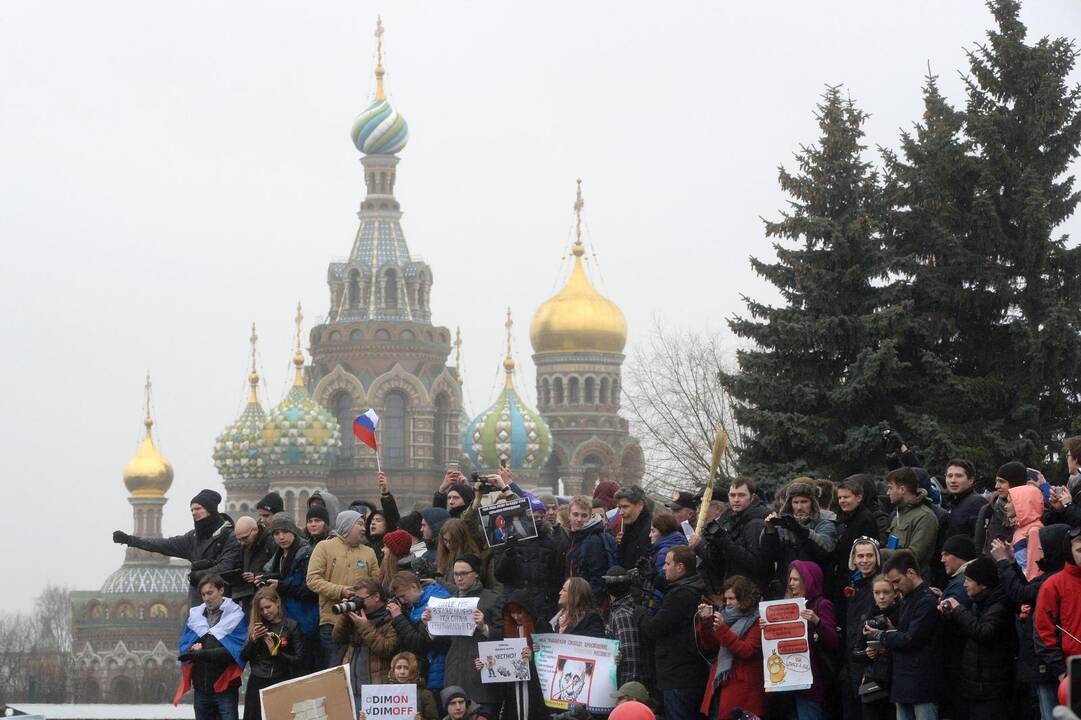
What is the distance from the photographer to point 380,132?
86750 mm

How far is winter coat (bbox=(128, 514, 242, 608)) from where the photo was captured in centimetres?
1291

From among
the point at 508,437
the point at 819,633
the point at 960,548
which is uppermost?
the point at 508,437

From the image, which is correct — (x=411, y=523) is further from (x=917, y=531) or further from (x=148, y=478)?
(x=148, y=478)

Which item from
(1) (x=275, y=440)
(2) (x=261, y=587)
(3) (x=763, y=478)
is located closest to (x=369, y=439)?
(2) (x=261, y=587)

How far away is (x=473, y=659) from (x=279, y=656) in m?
1.26

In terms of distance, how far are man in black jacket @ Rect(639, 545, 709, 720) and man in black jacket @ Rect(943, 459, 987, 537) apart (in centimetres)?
140

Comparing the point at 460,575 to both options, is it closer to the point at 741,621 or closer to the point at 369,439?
the point at 741,621

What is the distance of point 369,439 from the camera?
1527cm

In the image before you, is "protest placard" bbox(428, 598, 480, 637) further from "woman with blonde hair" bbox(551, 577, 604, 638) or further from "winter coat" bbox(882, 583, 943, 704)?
"winter coat" bbox(882, 583, 943, 704)

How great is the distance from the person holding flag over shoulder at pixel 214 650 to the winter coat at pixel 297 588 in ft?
0.97

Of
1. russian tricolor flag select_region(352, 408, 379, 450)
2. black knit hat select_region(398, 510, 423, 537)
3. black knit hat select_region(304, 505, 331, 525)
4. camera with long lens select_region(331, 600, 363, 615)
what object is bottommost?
camera with long lens select_region(331, 600, 363, 615)

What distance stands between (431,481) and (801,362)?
59.4m

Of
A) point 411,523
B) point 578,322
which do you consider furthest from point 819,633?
point 578,322

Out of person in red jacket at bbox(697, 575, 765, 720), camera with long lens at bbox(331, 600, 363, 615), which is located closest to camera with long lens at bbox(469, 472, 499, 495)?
camera with long lens at bbox(331, 600, 363, 615)
